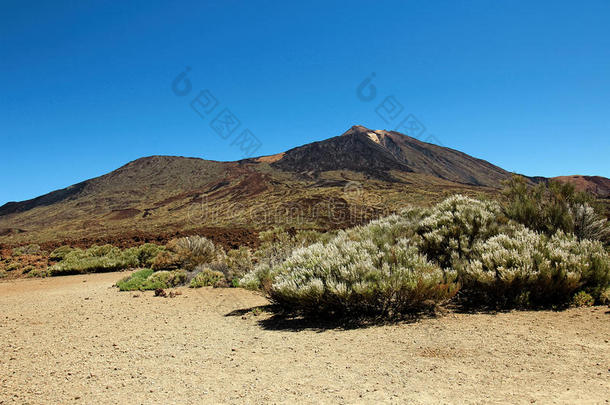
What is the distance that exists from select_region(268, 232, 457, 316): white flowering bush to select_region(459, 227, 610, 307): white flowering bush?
20.7 inches

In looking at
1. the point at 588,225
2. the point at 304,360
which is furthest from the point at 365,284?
the point at 588,225

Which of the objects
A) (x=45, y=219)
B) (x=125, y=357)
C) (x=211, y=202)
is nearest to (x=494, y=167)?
A: (x=211, y=202)

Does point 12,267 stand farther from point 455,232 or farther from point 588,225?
point 588,225

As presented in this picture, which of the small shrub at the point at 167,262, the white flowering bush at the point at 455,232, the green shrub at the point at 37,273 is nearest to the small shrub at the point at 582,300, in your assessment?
the white flowering bush at the point at 455,232

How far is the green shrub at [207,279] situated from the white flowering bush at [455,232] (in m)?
5.46

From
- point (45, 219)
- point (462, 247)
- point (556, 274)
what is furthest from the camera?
point (45, 219)

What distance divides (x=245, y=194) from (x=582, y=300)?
5459cm

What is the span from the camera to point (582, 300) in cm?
513

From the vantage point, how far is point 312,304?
5488 millimetres

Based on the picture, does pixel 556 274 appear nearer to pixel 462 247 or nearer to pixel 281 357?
pixel 462 247

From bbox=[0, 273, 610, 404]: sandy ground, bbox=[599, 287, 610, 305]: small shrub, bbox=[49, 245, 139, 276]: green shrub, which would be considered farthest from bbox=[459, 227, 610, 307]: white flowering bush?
bbox=[49, 245, 139, 276]: green shrub

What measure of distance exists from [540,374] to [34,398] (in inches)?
179

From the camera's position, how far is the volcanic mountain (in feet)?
107

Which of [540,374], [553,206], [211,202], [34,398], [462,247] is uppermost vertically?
[211,202]
